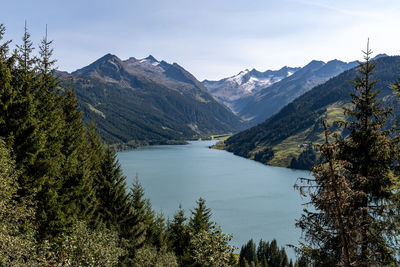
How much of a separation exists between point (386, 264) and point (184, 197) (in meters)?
116

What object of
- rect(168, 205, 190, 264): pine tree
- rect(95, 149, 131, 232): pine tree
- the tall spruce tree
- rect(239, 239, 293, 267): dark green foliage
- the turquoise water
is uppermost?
the tall spruce tree

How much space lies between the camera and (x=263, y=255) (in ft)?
250

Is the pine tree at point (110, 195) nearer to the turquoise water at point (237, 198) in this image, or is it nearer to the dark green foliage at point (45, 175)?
the dark green foliage at point (45, 175)

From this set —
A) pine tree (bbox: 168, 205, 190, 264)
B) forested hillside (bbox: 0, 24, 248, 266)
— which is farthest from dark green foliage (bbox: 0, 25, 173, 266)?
pine tree (bbox: 168, 205, 190, 264)

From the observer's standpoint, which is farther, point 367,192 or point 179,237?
point 179,237

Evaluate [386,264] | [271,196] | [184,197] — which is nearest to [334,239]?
[386,264]

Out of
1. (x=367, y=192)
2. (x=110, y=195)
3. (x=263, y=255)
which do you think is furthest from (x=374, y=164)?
(x=263, y=255)

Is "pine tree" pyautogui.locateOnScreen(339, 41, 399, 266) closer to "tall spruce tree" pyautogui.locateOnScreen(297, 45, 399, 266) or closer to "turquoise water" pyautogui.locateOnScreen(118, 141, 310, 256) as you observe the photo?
"tall spruce tree" pyautogui.locateOnScreen(297, 45, 399, 266)

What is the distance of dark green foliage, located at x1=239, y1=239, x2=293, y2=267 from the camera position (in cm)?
7494

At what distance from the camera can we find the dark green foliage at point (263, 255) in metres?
74.9

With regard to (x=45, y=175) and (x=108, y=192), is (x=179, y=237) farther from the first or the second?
(x=45, y=175)

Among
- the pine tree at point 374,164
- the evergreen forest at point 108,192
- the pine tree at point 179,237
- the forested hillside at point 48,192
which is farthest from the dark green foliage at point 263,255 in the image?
the pine tree at point 374,164

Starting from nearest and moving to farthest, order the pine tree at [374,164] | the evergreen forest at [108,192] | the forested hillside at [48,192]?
the evergreen forest at [108,192] < the pine tree at [374,164] < the forested hillside at [48,192]

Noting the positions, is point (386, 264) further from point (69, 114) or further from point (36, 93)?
point (69, 114)
